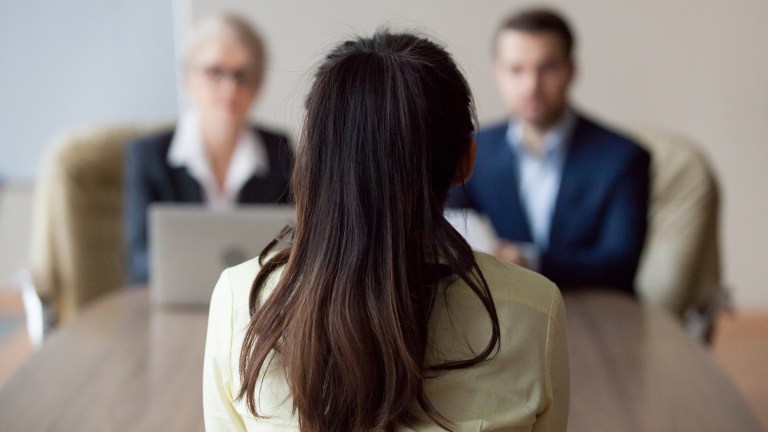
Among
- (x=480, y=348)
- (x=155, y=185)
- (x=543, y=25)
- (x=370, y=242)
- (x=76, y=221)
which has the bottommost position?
(x=76, y=221)

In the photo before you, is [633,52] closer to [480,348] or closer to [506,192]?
[506,192]

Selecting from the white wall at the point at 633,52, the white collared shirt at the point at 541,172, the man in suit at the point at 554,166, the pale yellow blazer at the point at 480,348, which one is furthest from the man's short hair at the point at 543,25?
the pale yellow blazer at the point at 480,348

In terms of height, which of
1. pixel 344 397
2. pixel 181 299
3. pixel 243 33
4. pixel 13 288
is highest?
pixel 243 33

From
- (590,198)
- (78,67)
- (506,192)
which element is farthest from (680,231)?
(78,67)

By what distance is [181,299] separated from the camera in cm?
226

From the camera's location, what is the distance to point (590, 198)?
2.70 meters

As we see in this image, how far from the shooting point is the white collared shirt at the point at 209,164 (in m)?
2.91

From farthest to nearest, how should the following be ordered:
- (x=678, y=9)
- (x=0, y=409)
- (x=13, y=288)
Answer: (x=13, y=288)
(x=678, y=9)
(x=0, y=409)

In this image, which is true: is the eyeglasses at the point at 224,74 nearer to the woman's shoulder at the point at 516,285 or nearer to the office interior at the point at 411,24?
the office interior at the point at 411,24

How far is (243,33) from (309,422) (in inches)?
76.9

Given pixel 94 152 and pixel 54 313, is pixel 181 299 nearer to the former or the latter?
pixel 54 313

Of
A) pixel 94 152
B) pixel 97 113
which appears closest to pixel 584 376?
pixel 94 152

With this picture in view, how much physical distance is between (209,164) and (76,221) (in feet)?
1.47

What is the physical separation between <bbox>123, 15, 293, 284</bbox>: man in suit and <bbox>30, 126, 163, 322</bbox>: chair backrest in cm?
10
